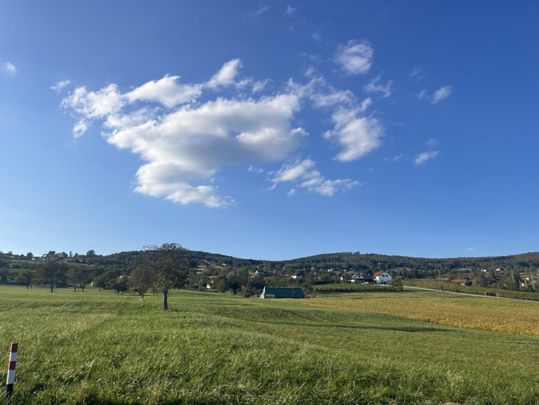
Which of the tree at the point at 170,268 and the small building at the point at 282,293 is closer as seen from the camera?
the tree at the point at 170,268

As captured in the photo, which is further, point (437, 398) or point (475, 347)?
point (475, 347)

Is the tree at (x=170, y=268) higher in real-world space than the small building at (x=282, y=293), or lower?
higher

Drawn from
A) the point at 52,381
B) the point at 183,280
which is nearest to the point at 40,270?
the point at 183,280

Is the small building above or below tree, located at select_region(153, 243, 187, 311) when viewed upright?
→ below

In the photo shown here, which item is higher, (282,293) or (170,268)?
(170,268)

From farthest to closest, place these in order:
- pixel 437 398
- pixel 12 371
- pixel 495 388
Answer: pixel 495 388 < pixel 437 398 < pixel 12 371

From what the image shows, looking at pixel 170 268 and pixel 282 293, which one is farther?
pixel 282 293

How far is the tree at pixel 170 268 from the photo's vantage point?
51.9m

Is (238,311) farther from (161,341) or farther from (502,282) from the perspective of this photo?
(502,282)

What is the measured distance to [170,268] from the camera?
52375 mm

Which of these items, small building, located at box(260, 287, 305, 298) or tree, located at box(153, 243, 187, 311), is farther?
small building, located at box(260, 287, 305, 298)

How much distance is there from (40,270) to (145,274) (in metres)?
65.6

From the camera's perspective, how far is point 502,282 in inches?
7013

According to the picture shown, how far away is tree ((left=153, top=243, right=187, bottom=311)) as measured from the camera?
51.9 meters
